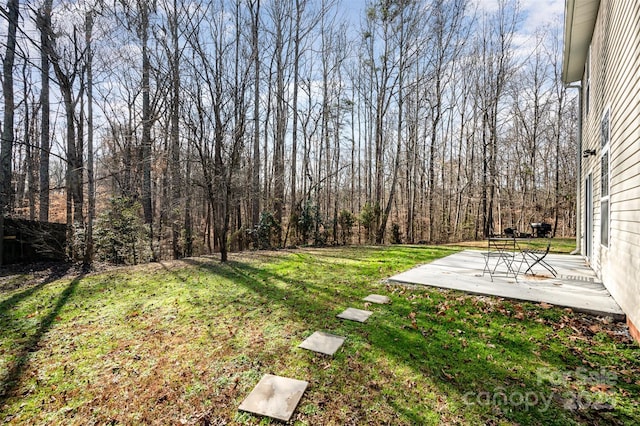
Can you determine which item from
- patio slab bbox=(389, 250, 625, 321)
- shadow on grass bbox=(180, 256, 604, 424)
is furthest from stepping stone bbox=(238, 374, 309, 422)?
patio slab bbox=(389, 250, 625, 321)

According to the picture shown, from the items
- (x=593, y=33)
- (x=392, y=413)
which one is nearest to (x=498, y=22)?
(x=593, y=33)

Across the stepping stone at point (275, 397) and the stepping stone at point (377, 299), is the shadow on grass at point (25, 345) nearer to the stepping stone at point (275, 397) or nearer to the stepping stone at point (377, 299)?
the stepping stone at point (275, 397)

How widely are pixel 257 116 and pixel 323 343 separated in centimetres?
907

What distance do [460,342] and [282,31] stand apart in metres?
11.1

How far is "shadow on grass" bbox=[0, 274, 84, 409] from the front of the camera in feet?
6.23

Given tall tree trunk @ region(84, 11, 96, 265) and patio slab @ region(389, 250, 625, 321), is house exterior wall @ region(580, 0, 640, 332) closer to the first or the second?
patio slab @ region(389, 250, 625, 321)

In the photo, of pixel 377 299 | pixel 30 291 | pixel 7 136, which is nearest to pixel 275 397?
pixel 377 299

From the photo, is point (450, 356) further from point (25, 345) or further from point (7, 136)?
point (7, 136)

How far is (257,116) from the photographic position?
10.1 meters

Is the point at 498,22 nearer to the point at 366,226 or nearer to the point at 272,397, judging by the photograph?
the point at 366,226

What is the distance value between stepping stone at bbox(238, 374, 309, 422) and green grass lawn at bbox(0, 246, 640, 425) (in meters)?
0.06

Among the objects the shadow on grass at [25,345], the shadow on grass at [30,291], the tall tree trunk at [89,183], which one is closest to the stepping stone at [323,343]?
the shadow on grass at [25,345]

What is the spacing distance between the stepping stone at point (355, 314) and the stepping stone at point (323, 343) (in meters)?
0.44

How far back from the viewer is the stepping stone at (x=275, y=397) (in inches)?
65.6
